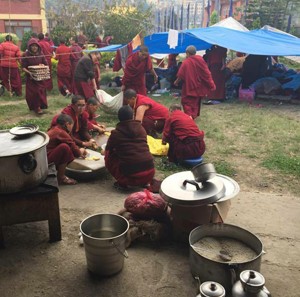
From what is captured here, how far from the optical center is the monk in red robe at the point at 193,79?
7.14 m

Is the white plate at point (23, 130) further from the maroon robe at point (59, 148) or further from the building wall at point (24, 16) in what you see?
the building wall at point (24, 16)

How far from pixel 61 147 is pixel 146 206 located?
53.6 inches

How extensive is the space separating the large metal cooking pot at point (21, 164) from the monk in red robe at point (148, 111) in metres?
2.70

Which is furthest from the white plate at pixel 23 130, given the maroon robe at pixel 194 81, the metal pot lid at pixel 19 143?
the maroon robe at pixel 194 81

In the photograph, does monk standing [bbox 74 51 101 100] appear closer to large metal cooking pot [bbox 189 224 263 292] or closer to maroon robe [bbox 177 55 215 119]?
maroon robe [bbox 177 55 215 119]

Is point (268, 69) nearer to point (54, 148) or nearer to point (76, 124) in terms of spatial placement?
point (76, 124)

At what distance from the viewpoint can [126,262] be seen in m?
2.71

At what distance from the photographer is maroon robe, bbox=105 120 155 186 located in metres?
3.89

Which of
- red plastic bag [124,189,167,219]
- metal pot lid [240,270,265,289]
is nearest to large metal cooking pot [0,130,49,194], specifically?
red plastic bag [124,189,167,219]

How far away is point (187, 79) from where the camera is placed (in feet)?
23.5

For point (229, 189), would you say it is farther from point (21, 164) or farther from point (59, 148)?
point (59, 148)

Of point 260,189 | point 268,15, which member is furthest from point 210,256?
point 268,15

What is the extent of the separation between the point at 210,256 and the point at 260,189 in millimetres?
2102

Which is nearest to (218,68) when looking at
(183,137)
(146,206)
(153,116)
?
(153,116)
